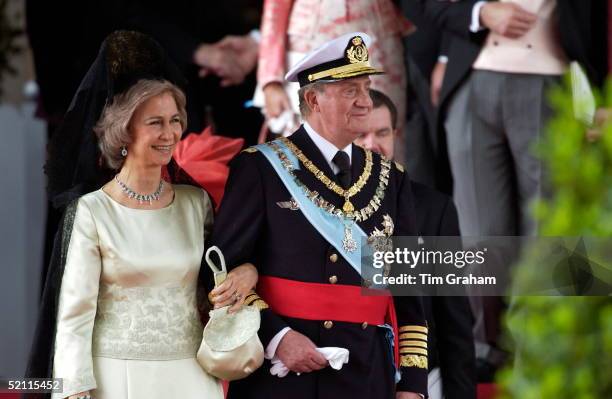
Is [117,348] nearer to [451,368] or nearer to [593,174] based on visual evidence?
[451,368]

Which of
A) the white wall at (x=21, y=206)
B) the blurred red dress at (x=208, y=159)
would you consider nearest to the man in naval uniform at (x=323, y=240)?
the blurred red dress at (x=208, y=159)

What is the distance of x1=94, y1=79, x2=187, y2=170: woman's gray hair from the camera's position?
3.38 metres

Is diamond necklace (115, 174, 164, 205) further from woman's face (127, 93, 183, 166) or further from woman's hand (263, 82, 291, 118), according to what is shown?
woman's hand (263, 82, 291, 118)

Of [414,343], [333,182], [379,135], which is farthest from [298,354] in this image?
[379,135]

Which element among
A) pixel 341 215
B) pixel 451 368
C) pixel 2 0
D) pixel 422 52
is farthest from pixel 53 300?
pixel 2 0

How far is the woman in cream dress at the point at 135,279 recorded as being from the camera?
324 centimetres

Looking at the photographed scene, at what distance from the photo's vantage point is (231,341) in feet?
10.6

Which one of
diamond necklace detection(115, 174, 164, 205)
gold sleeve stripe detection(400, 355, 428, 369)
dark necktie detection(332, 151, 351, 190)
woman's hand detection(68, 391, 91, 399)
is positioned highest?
dark necktie detection(332, 151, 351, 190)

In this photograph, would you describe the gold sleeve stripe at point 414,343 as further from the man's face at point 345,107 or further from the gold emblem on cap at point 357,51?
the gold emblem on cap at point 357,51

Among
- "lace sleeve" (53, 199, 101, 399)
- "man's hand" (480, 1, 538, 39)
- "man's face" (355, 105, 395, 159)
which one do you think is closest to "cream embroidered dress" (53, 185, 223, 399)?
"lace sleeve" (53, 199, 101, 399)

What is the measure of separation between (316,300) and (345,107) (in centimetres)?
60

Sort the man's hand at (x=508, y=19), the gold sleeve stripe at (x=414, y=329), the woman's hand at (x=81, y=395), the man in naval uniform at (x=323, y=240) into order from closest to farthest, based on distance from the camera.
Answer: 1. the woman's hand at (x=81, y=395)
2. the man in naval uniform at (x=323, y=240)
3. the gold sleeve stripe at (x=414, y=329)
4. the man's hand at (x=508, y=19)

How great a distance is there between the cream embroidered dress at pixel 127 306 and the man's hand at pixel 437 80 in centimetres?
240

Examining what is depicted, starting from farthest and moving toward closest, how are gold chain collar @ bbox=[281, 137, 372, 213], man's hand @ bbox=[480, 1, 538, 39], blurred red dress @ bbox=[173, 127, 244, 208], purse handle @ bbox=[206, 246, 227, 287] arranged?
man's hand @ bbox=[480, 1, 538, 39]
blurred red dress @ bbox=[173, 127, 244, 208]
gold chain collar @ bbox=[281, 137, 372, 213]
purse handle @ bbox=[206, 246, 227, 287]
